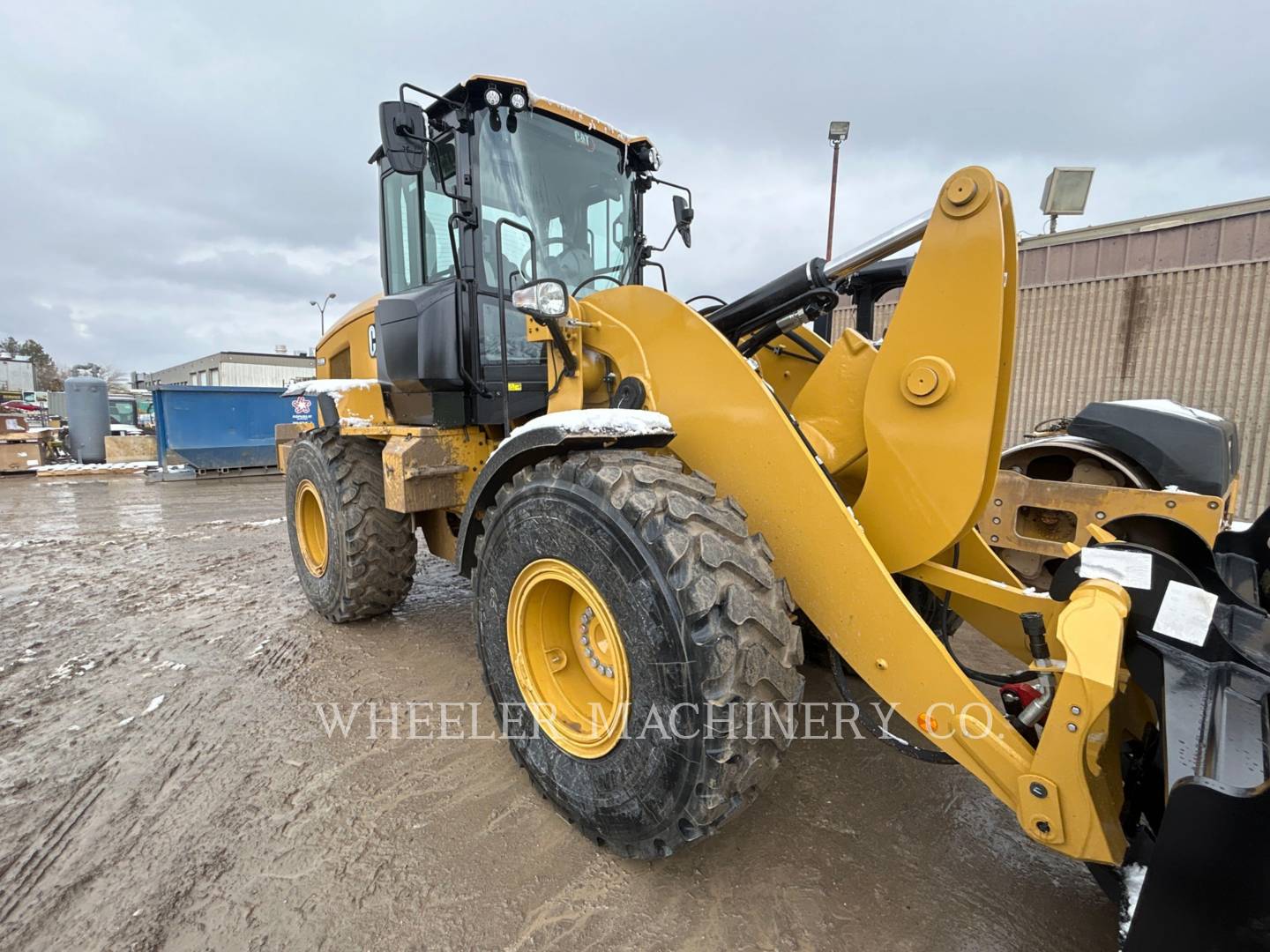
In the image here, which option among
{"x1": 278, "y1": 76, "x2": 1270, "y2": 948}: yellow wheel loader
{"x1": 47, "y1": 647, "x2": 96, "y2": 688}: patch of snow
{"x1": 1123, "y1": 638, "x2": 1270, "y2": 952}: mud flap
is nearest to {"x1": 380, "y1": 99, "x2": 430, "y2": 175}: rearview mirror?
{"x1": 278, "y1": 76, "x2": 1270, "y2": 948}: yellow wheel loader

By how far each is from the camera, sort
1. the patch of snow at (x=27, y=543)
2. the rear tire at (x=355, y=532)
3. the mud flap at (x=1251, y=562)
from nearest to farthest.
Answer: the mud flap at (x=1251, y=562)
the rear tire at (x=355, y=532)
the patch of snow at (x=27, y=543)

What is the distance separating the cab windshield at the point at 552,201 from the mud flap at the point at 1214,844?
2.62 m

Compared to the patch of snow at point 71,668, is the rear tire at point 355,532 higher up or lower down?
higher up

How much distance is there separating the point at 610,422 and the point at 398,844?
1.54m

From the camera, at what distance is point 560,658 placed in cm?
227

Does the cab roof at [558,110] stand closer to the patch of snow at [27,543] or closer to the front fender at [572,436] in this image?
the front fender at [572,436]

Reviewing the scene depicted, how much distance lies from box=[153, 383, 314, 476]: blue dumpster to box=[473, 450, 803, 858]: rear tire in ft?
41.5

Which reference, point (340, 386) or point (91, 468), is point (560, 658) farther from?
point (91, 468)

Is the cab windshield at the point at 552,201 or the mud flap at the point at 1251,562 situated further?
the cab windshield at the point at 552,201

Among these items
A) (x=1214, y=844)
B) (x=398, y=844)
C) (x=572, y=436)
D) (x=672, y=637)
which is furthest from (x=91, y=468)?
(x=1214, y=844)

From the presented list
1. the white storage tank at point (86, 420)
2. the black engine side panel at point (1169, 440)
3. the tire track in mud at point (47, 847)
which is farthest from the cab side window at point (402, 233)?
the white storage tank at point (86, 420)

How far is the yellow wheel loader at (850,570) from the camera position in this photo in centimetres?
128

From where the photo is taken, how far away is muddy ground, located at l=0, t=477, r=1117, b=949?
1726mm

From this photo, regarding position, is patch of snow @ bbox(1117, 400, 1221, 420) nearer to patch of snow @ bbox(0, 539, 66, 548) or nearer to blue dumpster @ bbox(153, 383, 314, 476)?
patch of snow @ bbox(0, 539, 66, 548)
